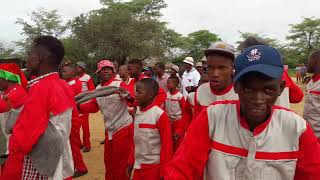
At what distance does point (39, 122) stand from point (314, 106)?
3690mm

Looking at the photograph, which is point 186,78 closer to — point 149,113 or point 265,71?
point 149,113

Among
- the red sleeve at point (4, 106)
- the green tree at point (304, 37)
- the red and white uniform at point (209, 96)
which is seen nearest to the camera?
the red and white uniform at point (209, 96)

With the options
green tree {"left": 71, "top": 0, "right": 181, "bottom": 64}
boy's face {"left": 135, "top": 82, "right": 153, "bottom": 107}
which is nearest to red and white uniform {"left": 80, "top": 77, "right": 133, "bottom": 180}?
boy's face {"left": 135, "top": 82, "right": 153, "bottom": 107}

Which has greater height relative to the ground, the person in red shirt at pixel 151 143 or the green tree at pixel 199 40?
the green tree at pixel 199 40

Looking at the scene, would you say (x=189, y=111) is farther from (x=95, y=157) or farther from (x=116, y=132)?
(x=95, y=157)

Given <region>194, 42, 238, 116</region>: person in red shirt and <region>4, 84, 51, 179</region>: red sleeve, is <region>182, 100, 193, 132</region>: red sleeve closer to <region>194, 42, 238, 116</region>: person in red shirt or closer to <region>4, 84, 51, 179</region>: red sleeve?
<region>194, 42, 238, 116</region>: person in red shirt

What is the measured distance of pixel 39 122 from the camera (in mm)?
2854

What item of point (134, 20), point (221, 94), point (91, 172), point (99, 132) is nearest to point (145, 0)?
point (134, 20)

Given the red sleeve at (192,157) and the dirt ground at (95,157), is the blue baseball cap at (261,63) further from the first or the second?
the dirt ground at (95,157)

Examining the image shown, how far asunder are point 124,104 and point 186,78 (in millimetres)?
4163

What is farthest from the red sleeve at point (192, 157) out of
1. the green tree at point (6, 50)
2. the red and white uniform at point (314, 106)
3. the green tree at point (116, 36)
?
the green tree at point (6, 50)

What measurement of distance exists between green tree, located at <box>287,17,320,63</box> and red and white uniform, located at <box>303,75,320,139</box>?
187 feet

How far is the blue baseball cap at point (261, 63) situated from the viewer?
1.82 m

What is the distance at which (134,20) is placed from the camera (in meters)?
30.3
